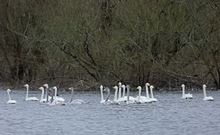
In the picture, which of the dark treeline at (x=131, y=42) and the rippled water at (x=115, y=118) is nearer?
the rippled water at (x=115, y=118)

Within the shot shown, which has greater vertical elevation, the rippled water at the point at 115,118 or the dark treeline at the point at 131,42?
the dark treeline at the point at 131,42

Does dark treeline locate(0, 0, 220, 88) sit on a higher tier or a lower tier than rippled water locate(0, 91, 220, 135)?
higher

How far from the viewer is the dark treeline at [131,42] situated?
3406 cm

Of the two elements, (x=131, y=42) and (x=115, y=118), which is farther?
(x=131, y=42)

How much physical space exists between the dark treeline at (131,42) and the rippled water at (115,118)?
389 cm

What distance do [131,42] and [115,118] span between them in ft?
36.3

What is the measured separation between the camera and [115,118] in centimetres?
2331

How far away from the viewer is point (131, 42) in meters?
34.0

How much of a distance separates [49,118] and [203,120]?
5.22 metres

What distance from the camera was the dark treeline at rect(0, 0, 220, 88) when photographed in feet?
112

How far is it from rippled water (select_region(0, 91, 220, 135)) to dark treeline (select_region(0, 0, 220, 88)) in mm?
3885

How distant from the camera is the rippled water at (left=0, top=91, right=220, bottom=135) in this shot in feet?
65.6

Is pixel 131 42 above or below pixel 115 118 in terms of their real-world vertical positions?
above

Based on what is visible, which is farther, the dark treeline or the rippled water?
the dark treeline
